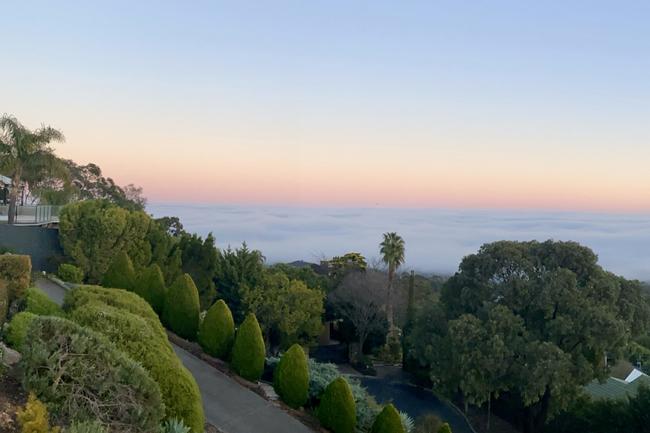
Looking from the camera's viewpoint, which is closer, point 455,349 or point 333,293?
point 455,349

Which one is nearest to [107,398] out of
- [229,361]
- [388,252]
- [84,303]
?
[84,303]

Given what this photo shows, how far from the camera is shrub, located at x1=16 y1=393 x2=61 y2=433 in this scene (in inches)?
165

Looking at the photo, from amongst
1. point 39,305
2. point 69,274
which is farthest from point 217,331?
point 69,274

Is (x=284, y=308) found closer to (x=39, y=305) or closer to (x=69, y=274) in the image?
(x=69, y=274)

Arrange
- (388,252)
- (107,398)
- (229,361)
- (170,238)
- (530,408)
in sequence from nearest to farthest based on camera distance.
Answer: (107,398) → (229,361) → (530,408) → (170,238) → (388,252)

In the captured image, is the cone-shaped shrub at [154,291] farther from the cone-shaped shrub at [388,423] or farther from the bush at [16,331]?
the cone-shaped shrub at [388,423]

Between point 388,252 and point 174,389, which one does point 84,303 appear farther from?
point 388,252

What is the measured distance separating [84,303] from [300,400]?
4564 millimetres

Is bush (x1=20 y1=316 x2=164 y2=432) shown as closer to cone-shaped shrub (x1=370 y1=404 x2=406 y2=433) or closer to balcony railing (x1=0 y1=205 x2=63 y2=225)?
cone-shaped shrub (x1=370 y1=404 x2=406 y2=433)

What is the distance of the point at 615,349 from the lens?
1781 cm

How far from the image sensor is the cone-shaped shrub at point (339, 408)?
9578 mm

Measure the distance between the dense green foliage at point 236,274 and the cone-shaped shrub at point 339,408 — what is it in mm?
16912

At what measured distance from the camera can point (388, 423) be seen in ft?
29.8

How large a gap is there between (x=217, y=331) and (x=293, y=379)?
2328mm
